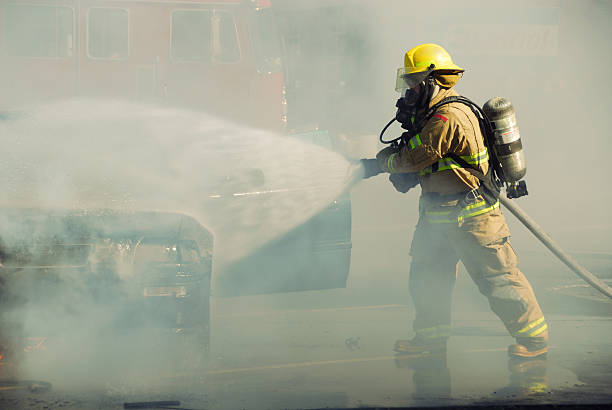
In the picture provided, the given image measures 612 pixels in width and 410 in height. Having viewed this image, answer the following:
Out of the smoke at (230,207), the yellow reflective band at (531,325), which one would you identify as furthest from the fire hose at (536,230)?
the yellow reflective band at (531,325)

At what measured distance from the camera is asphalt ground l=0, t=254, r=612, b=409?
11.5 feet

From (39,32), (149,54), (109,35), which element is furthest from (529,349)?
(39,32)

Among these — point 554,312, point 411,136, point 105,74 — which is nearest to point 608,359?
point 554,312

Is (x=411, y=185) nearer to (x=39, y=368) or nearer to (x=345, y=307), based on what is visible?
(x=345, y=307)

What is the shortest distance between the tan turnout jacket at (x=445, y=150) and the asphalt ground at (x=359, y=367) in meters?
0.98

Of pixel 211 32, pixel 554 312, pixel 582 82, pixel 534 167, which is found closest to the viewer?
pixel 554 312

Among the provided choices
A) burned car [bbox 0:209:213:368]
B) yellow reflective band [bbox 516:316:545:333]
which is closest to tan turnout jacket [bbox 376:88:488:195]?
yellow reflective band [bbox 516:316:545:333]

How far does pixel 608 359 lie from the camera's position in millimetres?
4168

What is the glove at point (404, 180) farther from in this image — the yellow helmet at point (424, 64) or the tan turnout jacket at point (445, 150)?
the yellow helmet at point (424, 64)

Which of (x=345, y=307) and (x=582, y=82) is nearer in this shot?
(x=345, y=307)

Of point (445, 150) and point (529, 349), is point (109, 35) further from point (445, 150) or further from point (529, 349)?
point (529, 349)

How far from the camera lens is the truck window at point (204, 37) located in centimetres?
730

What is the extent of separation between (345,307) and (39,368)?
2.31m

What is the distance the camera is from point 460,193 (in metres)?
4.04
